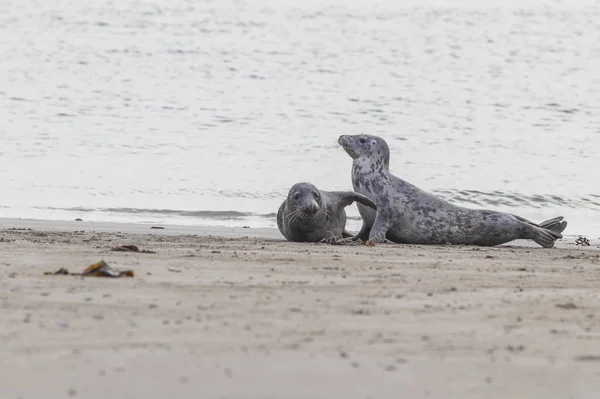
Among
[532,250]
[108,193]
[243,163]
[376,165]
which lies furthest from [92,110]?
[532,250]

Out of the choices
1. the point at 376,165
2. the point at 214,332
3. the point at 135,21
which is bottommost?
the point at 214,332

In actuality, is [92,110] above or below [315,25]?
below

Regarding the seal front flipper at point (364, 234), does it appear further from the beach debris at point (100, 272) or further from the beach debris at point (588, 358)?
the beach debris at point (588, 358)

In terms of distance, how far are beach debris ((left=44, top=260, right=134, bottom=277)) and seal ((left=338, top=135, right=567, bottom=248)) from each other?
3.79 meters

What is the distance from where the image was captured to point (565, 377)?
3.51 m

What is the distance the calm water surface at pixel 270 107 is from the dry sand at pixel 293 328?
16.6 ft

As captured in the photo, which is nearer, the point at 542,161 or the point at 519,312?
the point at 519,312

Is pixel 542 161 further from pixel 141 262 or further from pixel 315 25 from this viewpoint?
pixel 315 25

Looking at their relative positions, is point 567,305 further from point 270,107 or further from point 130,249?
point 270,107

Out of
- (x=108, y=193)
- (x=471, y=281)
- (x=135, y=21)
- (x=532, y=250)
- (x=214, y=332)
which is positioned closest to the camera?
(x=214, y=332)

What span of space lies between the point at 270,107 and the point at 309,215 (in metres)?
12.2

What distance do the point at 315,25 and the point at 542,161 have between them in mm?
21365

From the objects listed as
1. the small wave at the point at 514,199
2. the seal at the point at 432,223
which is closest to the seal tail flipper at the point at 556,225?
the seal at the point at 432,223

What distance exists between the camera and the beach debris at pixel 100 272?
5.14 metres
